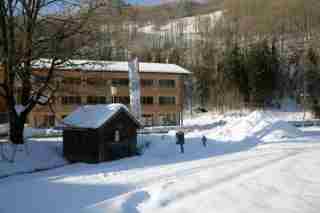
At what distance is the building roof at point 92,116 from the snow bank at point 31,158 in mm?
2165

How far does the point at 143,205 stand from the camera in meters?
10.6

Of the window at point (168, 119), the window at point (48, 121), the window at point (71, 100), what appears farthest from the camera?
the window at point (168, 119)

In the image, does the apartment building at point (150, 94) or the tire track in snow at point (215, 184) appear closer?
the tire track in snow at point (215, 184)

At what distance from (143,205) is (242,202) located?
2.64 metres

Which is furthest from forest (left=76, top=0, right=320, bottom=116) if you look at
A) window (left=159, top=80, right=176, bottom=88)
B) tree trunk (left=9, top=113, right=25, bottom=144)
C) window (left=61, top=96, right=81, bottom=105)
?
window (left=61, top=96, right=81, bottom=105)

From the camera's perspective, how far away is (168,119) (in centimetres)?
6200

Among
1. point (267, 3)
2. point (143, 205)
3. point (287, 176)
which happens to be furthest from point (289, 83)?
point (143, 205)

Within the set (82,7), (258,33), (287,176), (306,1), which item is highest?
(306,1)

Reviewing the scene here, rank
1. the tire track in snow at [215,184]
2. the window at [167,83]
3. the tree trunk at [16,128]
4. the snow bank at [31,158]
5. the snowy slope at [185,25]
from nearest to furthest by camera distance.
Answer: the tire track in snow at [215,184]
the snow bank at [31,158]
the tree trunk at [16,128]
the window at [167,83]
the snowy slope at [185,25]

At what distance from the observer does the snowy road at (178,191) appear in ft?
34.1

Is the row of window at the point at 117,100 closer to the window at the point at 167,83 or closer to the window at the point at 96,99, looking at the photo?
the window at the point at 96,99

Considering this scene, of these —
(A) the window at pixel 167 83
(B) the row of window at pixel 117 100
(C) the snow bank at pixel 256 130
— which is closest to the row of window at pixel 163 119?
(B) the row of window at pixel 117 100

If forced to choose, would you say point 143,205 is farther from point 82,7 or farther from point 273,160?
point 82,7

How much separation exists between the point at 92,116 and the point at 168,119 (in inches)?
1355
